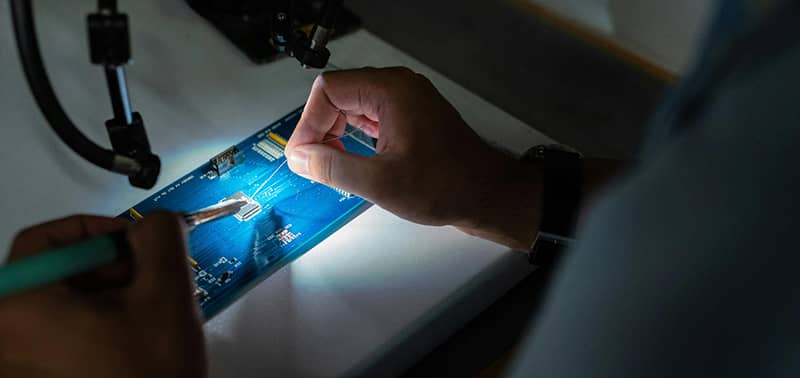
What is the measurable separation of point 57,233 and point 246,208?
0.26 meters

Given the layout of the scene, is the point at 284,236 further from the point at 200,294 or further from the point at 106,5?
the point at 106,5

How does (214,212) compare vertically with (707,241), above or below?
below

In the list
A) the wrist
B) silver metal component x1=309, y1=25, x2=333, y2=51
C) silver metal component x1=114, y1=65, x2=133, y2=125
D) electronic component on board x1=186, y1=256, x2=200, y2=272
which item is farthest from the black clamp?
the wrist

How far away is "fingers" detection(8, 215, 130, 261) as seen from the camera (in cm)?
52

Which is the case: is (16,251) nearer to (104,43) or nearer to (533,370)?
(104,43)

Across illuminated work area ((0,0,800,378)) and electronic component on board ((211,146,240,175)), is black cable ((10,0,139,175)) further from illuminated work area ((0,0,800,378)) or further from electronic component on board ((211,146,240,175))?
electronic component on board ((211,146,240,175))

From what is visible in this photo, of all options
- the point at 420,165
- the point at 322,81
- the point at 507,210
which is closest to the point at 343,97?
the point at 322,81

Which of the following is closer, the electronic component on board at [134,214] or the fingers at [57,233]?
the fingers at [57,233]

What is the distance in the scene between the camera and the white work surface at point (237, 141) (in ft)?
2.27

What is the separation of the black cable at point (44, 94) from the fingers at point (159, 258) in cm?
12

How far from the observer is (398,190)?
2.47 feet

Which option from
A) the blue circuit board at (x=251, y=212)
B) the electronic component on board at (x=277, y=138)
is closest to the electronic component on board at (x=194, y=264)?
the blue circuit board at (x=251, y=212)

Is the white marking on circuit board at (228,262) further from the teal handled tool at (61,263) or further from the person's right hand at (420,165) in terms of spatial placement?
the teal handled tool at (61,263)

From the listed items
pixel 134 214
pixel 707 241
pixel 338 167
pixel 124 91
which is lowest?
pixel 134 214
